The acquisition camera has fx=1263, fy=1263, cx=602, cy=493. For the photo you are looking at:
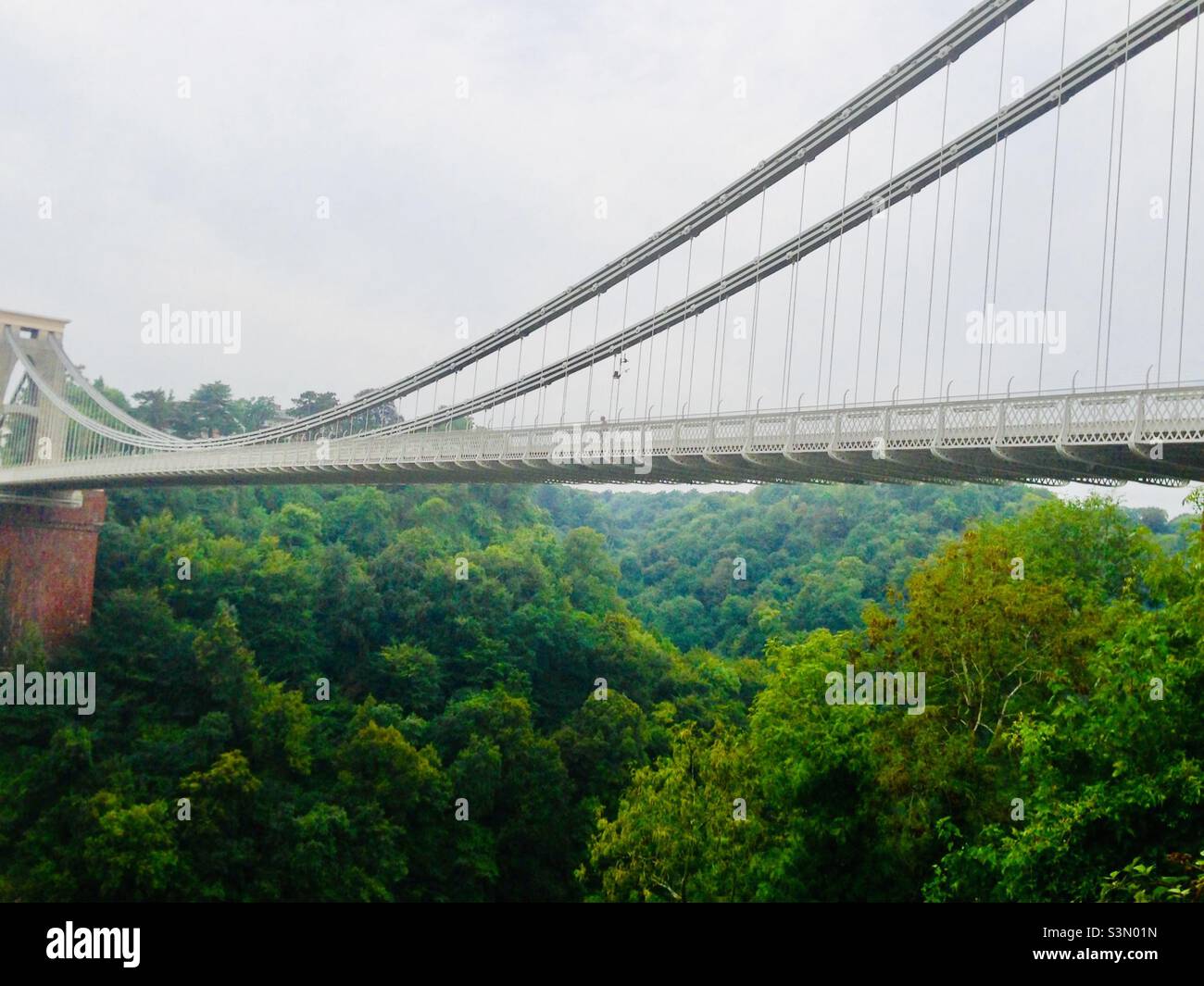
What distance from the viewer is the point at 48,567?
101ft

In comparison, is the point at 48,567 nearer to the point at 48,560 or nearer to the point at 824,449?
the point at 48,560

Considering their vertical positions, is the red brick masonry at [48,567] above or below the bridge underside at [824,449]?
below

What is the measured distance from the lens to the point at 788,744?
14.0 metres

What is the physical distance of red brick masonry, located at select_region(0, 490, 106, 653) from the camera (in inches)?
1198

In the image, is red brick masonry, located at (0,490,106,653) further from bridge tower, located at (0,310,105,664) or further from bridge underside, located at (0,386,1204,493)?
bridge underside, located at (0,386,1204,493)

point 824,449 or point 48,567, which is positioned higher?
point 824,449

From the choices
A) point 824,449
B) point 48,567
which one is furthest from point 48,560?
point 824,449

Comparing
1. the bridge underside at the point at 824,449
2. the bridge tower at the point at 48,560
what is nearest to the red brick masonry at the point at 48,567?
the bridge tower at the point at 48,560

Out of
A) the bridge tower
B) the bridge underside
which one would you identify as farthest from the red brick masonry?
the bridge underside

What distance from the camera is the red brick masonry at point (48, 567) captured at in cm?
3042

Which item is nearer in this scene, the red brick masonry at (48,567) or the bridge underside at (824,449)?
the bridge underside at (824,449)

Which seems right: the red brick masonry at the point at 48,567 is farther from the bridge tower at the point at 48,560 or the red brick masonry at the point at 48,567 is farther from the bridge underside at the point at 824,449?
the bridge underside at the point at 824,449

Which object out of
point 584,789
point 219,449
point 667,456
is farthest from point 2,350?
point 667,456
